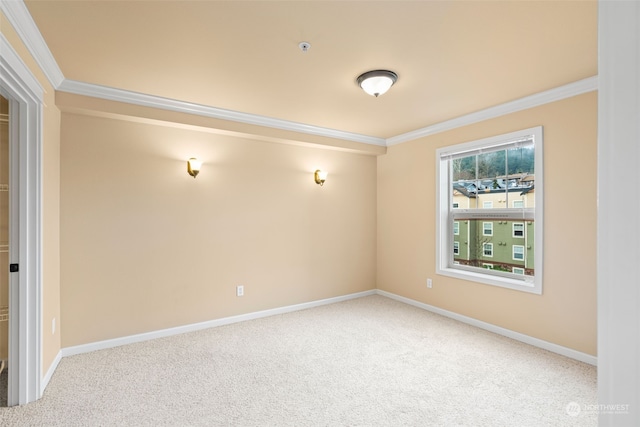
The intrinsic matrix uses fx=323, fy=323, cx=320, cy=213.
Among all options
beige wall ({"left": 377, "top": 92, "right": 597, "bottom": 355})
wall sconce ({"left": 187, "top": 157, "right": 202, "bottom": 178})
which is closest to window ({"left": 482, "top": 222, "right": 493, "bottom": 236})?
beige wall ({"left": 377, "top": 92, "right": 597, "bottom": 355})

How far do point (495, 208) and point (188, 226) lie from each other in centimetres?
358

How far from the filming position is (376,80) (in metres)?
2.71

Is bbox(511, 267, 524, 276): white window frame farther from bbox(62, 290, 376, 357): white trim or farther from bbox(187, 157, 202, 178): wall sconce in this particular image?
bbox(187, 157, 202, 178): wall sconce

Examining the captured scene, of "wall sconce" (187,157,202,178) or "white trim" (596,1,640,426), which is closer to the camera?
"white trim" (596,1,640,426)

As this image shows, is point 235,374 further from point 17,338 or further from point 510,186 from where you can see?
point 510,186

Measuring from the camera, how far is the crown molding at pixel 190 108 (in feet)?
9.58

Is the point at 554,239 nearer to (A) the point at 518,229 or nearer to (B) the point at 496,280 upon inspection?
(A) the point at 518,229

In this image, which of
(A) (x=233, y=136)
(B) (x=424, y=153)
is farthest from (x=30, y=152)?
(B) (x=424, y=153)

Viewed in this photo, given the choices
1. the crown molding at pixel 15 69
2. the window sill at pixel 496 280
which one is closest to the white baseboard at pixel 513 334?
the window sill at pixel 496 280

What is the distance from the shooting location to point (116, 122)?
3.27 meters

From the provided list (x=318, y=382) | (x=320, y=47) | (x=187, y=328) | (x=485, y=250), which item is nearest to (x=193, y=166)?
(x=187, y=328)

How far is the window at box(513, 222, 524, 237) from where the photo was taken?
3593 mm

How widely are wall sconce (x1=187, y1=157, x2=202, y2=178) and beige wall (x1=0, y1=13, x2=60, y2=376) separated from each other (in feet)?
3.76

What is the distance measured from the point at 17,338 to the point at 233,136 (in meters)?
2.70
